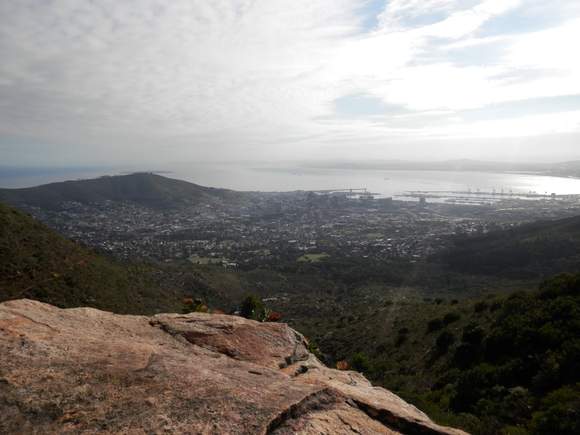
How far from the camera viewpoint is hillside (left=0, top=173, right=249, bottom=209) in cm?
10344

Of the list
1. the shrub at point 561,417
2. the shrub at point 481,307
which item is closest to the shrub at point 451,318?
the shrub at point 481,307

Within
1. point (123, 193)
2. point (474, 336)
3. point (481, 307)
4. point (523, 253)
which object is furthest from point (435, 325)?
point (123, 193)

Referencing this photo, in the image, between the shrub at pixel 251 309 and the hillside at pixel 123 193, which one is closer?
the shrub at pixel 251 309

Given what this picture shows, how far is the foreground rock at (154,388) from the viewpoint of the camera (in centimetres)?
348

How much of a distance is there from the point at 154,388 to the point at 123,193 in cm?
13378

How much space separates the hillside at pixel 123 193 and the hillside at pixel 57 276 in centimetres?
8665

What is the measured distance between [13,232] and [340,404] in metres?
26.1

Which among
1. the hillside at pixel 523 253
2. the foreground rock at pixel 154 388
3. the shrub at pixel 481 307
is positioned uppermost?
the foreground rock at pixel 154 388

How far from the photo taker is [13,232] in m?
23.5

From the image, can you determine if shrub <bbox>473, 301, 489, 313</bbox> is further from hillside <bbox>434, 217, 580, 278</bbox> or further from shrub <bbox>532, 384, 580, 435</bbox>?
hillside <bbox>434, 217, 580, 278</bbox>

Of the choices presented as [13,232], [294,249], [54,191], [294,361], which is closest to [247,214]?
[294,249]

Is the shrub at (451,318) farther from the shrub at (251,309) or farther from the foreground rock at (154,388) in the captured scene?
the foreground rock at (154,388)

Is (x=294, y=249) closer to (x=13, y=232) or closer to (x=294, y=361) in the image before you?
(x=13, y=232)

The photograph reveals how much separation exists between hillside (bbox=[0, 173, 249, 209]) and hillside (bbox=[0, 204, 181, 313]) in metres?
86.7
